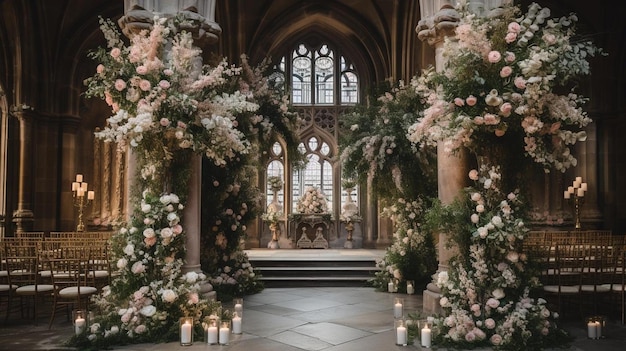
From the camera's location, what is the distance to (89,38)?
55.0 feet

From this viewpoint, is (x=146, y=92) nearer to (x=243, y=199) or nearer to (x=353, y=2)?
(x=243, y=199)

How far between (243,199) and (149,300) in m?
3.97

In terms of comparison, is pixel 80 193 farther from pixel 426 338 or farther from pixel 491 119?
pixel 491 119

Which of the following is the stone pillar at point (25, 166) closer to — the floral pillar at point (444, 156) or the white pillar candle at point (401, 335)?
the floral pillar at point (444, 156)

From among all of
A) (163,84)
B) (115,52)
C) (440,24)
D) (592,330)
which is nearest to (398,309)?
(592,330)

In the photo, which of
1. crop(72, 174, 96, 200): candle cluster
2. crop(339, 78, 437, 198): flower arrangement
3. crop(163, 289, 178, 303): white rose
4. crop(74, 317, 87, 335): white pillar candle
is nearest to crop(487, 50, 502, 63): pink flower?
crop(339, 78, 437, 198): flower arrangement

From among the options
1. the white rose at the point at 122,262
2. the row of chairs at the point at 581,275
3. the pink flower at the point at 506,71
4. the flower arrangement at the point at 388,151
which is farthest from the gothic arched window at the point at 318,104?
the pink flower at the point at 506,71

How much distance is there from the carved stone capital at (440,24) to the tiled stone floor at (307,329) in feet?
13.2

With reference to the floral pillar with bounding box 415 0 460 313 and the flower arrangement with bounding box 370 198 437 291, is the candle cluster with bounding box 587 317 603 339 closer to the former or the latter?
the floral pillar with bounding box 415 0 460 313

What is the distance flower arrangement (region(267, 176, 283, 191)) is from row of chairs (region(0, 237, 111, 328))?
26.4 ft

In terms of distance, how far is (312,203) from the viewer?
16.9 metres

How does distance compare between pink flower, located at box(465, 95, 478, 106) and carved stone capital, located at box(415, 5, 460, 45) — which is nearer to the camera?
pink flower, located at box(465, 95, 478, 106)

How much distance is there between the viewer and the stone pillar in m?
15.5

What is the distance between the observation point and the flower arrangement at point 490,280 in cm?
616
